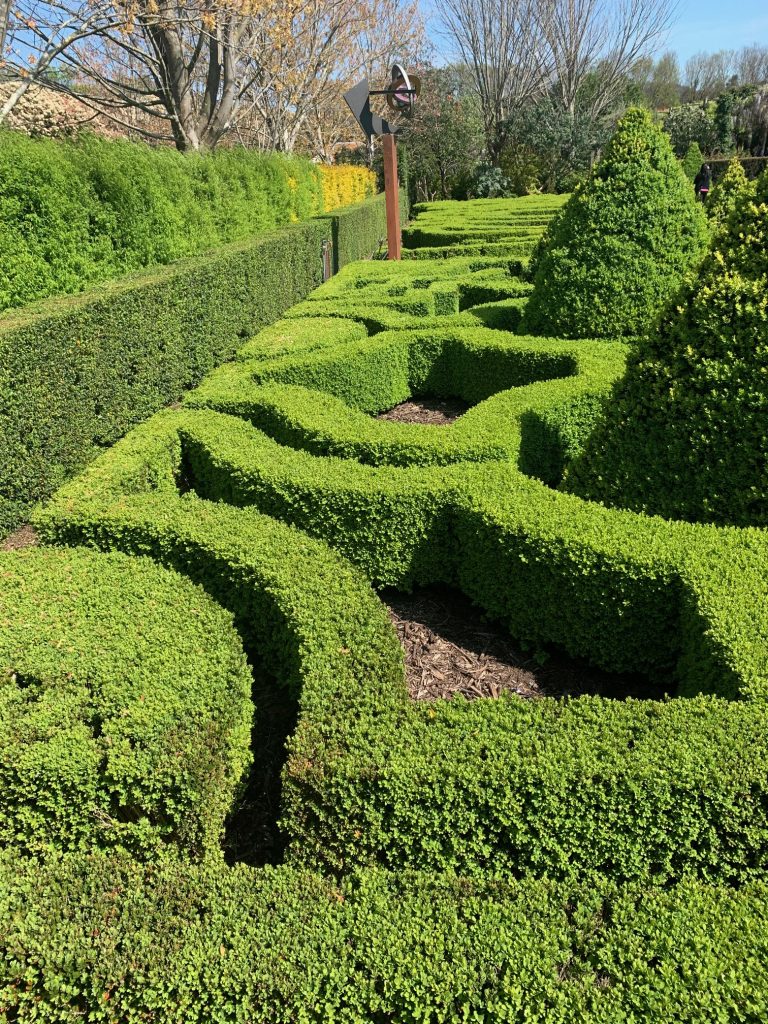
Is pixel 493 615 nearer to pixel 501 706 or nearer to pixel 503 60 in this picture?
pixel 501 706

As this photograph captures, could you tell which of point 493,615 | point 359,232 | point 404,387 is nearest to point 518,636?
point 493,615

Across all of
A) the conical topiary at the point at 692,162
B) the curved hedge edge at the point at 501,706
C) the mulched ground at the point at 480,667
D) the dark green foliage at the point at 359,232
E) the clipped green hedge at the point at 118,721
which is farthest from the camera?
the conical topiary at the point at 692,162

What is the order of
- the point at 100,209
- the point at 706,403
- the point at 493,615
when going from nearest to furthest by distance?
the point at 706,403
the point at 493,615
the point at 100,209

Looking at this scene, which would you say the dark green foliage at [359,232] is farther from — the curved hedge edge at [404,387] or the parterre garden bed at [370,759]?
the parterre garden bed at [370,759]

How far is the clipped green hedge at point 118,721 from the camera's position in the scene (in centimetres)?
300

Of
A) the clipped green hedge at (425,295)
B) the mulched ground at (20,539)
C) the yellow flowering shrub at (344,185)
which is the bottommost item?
the mulched ground at (20,539)

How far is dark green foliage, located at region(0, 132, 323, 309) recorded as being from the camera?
300 inches

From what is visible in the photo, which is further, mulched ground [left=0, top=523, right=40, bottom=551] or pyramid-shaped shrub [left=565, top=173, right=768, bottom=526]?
mulched ground [left=0, top=523, right=40, bottom=551]

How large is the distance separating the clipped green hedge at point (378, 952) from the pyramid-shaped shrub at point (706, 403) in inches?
108

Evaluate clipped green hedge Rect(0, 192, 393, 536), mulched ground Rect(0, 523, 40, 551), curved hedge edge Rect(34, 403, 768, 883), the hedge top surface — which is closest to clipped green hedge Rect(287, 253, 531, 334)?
clipped green hedge Rect(0, 192, 393, 536)

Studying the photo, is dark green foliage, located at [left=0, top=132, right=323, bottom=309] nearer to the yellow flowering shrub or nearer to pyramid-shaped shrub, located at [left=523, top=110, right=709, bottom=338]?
pyramid-shaped shrub, located at [left=523, top=110, right=709, bottom=338]

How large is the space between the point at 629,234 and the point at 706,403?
4.02 m

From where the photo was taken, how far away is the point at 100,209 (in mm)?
9180

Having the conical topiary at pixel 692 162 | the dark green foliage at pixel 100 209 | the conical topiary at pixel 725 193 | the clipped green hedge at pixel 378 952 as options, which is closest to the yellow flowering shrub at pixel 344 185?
the dark green foliage at pixel 100 209
